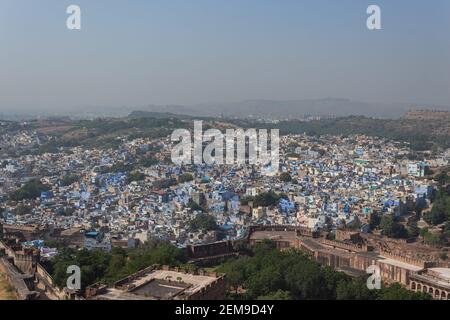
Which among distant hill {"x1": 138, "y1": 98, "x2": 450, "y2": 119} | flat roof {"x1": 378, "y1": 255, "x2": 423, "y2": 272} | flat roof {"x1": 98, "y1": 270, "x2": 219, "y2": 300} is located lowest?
flat roof {"x1": 378, "y1": 255, "x2": 423, "y2": 272}

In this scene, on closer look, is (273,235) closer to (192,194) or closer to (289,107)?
(192,194)

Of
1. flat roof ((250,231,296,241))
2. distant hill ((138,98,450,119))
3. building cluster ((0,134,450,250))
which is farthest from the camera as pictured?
distant hill ((138,98,450,119))

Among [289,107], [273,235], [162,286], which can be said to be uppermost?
[289,107]

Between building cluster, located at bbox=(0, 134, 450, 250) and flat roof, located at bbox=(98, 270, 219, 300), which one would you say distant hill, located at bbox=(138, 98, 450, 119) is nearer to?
building cluster, located at bbox=(0, 134, 450, 250)

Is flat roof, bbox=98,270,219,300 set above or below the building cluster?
above

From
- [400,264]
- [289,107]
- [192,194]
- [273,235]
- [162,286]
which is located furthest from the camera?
[289,107]

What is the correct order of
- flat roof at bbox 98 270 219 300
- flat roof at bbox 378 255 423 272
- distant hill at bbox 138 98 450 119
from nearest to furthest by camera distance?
flat roof at bbox 98 270 219 300 → flat roof at bbox 378 255 423 272 → distant hill at bbox 138 98 450 119

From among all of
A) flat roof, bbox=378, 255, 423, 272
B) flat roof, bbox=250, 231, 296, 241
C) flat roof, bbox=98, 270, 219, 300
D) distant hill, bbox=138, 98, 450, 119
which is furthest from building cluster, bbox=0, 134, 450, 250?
distant hill, bbox=138, 98, 450, 119

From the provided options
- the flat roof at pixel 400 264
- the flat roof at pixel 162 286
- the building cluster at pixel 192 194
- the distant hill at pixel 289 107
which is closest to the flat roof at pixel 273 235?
the building cluster at pixel 192 194

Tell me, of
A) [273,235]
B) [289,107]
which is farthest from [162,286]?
[289,107]
